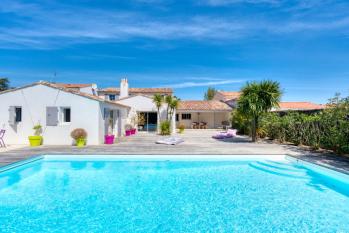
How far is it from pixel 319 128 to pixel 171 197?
40.4ft

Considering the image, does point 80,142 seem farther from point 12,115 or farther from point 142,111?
point 142,111

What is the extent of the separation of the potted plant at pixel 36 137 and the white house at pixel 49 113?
0.31 m

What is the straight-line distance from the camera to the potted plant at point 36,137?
1662 cm

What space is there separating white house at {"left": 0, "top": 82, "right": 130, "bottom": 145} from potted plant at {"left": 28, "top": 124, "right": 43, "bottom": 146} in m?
0.31

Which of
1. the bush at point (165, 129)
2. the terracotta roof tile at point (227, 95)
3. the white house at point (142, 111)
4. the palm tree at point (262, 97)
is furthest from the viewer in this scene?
the terracotta roof tile at point (227, 95)

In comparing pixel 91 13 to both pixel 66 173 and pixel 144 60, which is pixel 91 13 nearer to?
pixel 66 173

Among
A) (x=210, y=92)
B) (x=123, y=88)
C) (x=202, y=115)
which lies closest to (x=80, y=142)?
(x=123, y=88)

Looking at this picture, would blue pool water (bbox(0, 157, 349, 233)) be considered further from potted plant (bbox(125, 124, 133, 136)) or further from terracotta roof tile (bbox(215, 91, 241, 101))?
terracotta roof tile (bbox(215, 91, 241, 101))

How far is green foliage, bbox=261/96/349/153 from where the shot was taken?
13.0m

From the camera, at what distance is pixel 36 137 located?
16.7 m

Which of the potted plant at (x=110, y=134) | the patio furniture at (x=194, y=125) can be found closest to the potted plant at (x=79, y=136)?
the potted plant at (x=110, y=134)

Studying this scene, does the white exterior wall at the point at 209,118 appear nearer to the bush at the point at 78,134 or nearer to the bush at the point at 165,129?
the bush at the point at 165,129

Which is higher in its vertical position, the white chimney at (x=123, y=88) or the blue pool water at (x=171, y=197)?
the white chimney at (x=123, y=88)

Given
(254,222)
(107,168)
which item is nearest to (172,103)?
(107,168)
